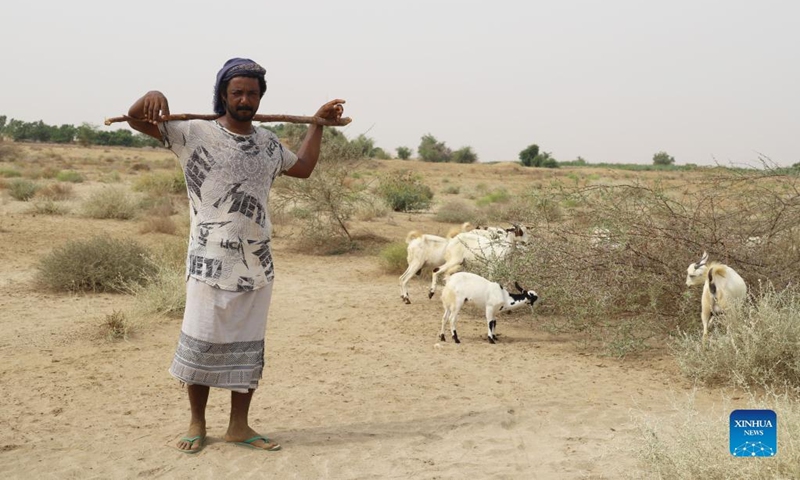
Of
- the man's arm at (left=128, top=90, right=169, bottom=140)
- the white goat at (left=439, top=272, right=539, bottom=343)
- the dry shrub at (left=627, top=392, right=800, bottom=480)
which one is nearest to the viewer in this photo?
the dry shrub at (left=627, top=392, right=800, bottom=480)

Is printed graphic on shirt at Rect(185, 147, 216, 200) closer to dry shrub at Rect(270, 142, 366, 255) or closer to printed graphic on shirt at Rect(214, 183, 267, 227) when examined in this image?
printed graphic on shirt at Rect(214, 183, 267, 227)

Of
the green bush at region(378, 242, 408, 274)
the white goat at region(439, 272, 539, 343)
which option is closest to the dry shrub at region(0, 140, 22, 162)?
the green bush at region(378, 242, 408, 274)

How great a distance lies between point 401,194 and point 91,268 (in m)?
12.5

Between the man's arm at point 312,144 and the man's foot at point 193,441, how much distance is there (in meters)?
1.62

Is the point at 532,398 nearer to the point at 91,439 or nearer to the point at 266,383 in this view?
the point at 266,383

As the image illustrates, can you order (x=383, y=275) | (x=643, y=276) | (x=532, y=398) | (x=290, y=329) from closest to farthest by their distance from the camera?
(x=532, y=398), (x=643, y=276), (x=290, y=329), (x=383, y=275)

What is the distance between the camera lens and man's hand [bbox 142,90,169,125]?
3.85 metres

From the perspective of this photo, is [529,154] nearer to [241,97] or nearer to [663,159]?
[663,159]

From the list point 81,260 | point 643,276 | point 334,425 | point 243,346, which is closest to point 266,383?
point 334,425

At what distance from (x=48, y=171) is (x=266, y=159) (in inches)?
1162

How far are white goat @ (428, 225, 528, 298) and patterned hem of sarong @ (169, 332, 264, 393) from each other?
5.11 meters

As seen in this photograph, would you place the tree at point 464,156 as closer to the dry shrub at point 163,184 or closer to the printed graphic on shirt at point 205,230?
the dry shrub at point 163,184

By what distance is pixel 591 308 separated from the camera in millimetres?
7578

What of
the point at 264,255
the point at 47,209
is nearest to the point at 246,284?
the point at 264,255
